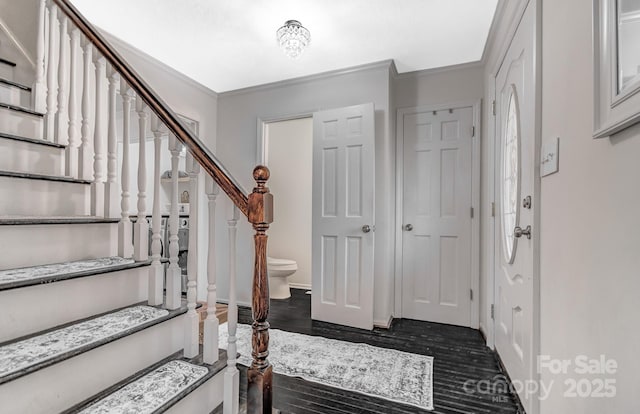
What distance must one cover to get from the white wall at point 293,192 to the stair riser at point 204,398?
9.78ft

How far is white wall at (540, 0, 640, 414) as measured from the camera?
2.29 feet

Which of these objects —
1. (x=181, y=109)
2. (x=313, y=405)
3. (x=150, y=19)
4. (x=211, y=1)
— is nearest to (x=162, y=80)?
(x=181, y=109)

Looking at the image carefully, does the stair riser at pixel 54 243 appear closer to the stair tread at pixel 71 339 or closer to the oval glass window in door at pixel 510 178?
the stair tread at pixel 71 339

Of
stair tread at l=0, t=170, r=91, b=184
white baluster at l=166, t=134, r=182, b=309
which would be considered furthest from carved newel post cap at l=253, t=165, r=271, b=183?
stair tread at l=0, t=170, r=91, b=184

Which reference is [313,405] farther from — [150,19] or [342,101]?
[150,19]

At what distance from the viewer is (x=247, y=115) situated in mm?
3488

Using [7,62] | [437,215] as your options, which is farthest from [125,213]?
[437,215]

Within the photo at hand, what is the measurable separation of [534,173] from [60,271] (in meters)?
2.18

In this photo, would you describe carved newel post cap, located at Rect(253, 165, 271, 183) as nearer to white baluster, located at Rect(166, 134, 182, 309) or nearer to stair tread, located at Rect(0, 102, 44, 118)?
white baluster, located at Rect(166, 134, 182, 309)

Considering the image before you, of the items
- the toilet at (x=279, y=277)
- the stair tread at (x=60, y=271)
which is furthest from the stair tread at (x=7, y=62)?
the toilet at (x=279, y=277)

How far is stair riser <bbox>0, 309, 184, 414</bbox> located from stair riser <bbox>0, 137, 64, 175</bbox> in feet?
3.75

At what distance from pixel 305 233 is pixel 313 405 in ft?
9.41

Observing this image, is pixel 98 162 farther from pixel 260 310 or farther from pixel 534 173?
pixel 534 173

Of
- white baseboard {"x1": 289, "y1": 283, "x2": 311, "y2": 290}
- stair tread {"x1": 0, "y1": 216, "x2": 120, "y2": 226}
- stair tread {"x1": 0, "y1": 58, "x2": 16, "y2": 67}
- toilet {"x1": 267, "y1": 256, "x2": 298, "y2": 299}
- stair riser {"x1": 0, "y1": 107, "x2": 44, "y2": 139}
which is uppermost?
stair tread {"x1": 0, "y1": 58, "x2": 16, "y2": 67}
